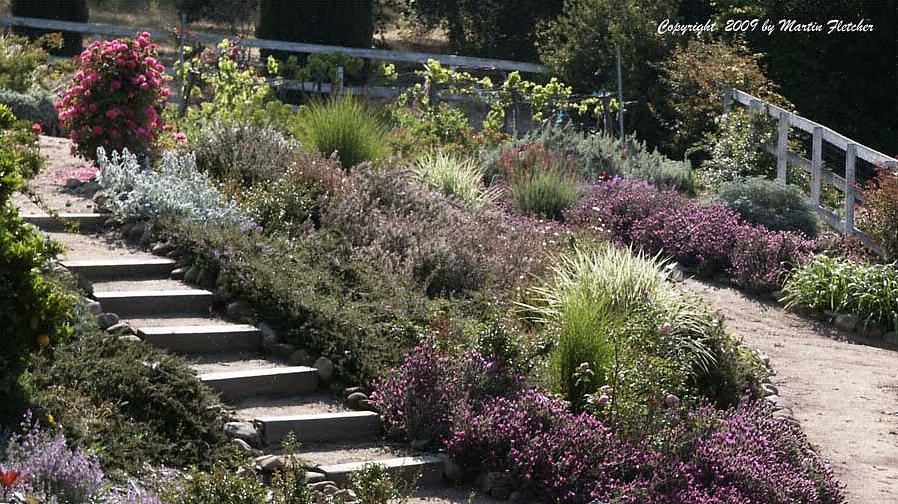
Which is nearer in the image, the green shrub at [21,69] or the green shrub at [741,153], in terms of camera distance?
the green shrub at [741,153]

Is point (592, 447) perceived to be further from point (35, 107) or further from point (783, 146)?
point (35, 107)

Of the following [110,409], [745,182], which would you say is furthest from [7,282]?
[745,182]

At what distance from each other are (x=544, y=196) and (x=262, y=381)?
4878 millimetres

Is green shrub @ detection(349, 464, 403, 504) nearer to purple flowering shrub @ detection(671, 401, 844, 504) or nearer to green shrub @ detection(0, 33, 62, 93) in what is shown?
purple flowering shrub @ detection(671, 401, 844, 504)

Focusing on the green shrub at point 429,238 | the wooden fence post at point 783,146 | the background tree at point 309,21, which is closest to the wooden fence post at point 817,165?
the wooden fence post at point 783,146

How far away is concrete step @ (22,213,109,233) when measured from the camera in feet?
28.2

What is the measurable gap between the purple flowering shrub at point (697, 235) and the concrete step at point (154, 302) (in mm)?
4074

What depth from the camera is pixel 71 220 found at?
28.5 feet

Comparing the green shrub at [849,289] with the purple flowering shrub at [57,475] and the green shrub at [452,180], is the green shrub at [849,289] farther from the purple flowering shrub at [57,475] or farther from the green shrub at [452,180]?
the purple flowering shrub at [57,475]

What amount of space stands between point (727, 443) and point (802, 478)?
42 cm

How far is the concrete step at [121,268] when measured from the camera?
7.79 metres

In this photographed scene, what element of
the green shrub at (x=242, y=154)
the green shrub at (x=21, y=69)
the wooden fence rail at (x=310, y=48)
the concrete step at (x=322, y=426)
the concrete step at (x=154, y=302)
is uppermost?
the wooden fence rail at (x=310, y=48)

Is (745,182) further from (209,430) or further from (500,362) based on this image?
(209,430)

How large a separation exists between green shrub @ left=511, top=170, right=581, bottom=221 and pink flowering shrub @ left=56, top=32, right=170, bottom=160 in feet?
11.1
